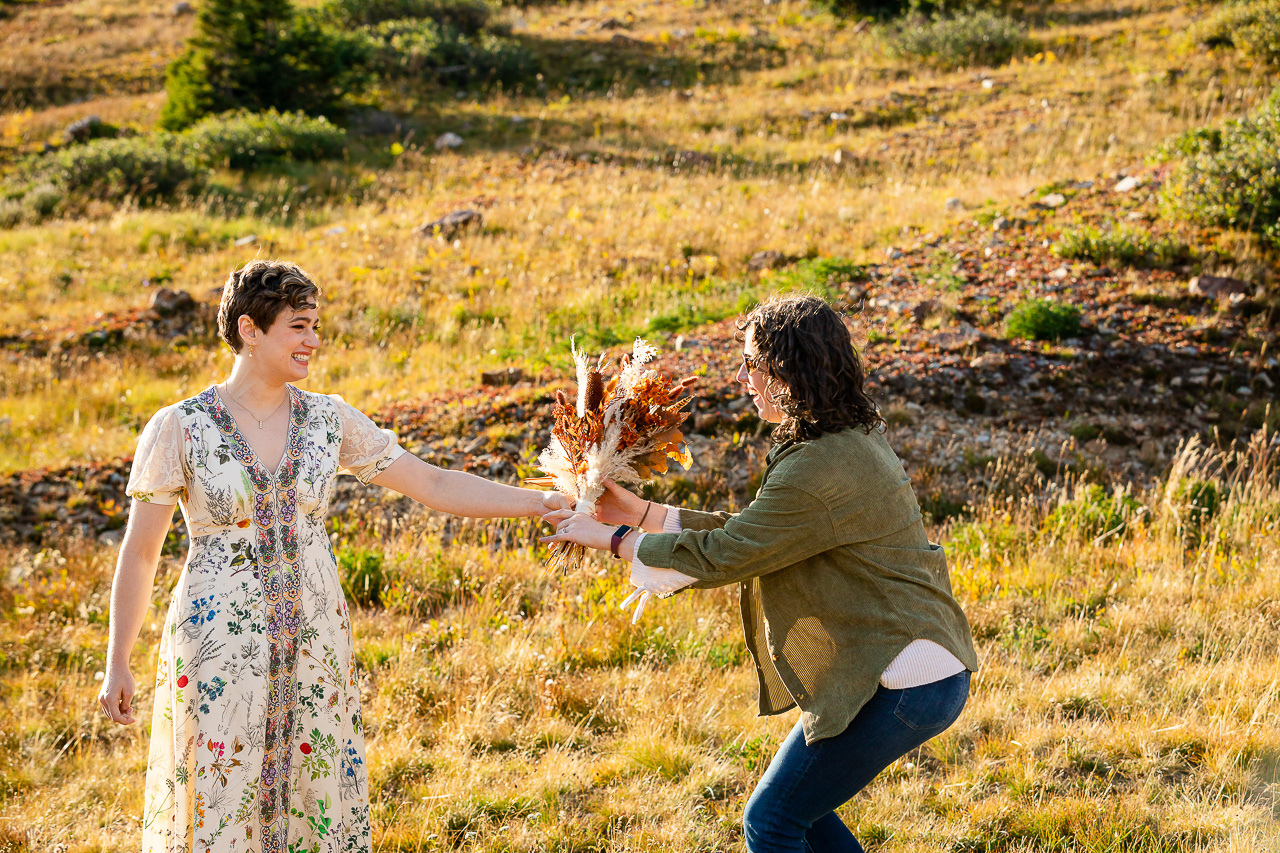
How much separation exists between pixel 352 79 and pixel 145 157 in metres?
5.26

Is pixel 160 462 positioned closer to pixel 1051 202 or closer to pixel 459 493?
pixel 459 493

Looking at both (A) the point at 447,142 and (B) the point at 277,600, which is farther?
(A) the point at 447,142

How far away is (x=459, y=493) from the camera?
335cm

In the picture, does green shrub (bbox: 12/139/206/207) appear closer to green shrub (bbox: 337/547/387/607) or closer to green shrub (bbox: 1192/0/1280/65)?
green shrub (bbox: 337/547/387/607)

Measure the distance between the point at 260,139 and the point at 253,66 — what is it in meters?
2.87

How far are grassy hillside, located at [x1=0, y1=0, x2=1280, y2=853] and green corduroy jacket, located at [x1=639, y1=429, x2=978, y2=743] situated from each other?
4.89ft

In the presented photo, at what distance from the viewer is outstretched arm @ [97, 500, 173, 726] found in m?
2.67

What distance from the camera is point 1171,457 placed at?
7.52 meters

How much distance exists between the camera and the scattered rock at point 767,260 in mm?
10625

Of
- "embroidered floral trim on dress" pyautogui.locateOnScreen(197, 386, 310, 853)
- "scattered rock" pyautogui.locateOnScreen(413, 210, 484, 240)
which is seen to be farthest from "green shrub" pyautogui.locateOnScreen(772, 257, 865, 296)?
"embroidered floral trim on dress" pyautogui.locateOnScreen(197, 386, 310, 853)

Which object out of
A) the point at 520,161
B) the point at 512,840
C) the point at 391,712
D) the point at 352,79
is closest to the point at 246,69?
the point at 352,79

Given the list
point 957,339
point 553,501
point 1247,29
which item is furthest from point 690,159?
point 553,501

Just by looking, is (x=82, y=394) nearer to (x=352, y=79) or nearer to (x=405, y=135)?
(x=405, y=135)

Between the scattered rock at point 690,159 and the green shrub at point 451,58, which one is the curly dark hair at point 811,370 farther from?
the green shrub at point 451,58
